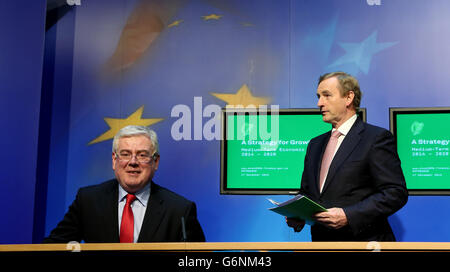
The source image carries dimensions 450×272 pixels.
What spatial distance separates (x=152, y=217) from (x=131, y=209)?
0.18 m

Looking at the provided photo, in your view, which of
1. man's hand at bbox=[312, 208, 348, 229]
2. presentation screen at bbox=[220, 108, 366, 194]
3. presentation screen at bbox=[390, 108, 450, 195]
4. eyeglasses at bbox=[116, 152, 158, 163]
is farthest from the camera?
presentation screen at bbox=[220, 108, 366, 194]

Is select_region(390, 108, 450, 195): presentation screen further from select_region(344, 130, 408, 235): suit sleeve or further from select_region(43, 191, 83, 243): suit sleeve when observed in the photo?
select_region(43, 191, 83, 243): suit sleeve

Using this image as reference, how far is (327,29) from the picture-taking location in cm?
415

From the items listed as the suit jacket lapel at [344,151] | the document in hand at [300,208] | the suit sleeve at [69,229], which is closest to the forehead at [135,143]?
the suit sleeve at [69,229]

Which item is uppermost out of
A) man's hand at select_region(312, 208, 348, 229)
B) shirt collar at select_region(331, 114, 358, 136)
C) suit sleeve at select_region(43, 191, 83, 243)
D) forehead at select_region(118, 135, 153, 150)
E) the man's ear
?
the man's ear

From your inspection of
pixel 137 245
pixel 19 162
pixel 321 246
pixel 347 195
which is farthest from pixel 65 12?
pixel 321 246

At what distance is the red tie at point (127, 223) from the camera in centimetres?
264

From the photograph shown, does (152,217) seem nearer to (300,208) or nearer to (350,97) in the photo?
(300,208)

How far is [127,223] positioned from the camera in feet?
8.86

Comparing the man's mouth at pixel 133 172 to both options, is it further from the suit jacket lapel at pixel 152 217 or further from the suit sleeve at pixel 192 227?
the suit sleeve at pixel 192 227

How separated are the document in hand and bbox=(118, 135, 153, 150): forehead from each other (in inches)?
34.1

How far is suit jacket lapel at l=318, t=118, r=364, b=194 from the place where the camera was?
2699 mm

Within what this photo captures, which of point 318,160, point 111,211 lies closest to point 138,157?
point 111,211

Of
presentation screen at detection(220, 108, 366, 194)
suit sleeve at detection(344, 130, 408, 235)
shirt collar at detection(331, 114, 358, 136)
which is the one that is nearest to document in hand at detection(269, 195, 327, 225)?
suit sleeve at detection(344, 130, 408, 235)
